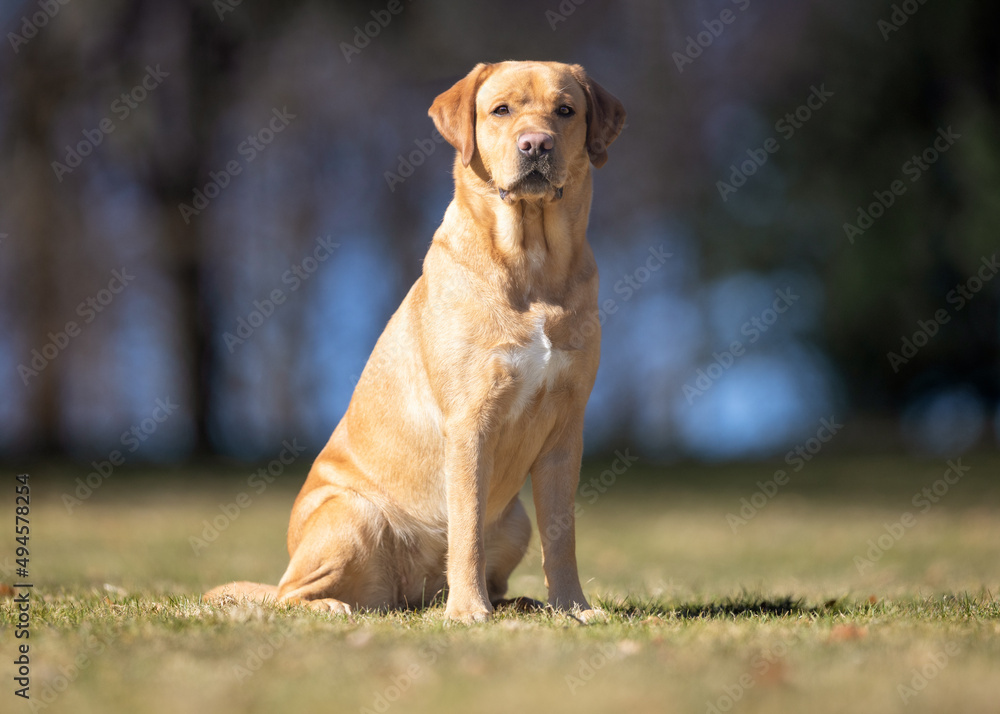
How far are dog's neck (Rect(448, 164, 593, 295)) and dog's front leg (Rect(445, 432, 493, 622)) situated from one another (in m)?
0.80

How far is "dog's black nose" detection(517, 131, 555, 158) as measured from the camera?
432 cm

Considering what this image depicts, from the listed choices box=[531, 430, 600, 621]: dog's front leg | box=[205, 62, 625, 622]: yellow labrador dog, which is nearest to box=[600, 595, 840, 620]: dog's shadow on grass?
box=[531, 430, 600, 621]: dog's front leg

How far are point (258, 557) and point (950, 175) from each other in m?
13.8

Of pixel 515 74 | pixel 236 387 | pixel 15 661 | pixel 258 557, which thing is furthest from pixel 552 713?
pixel 236 387

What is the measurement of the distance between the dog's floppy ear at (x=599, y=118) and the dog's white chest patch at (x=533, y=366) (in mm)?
1004

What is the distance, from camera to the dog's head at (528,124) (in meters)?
4.38

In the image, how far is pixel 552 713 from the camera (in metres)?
2.55

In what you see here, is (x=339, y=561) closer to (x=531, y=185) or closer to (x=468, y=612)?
(x=468, y=612)

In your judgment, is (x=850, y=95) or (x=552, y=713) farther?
(x=850, y=95)

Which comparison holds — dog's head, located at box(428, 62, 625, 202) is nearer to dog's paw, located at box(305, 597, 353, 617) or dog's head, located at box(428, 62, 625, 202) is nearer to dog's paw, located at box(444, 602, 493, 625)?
dog's paw, located at box(444, 602, 493, 625)

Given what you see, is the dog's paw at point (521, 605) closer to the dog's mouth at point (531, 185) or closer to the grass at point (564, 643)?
the grass at point (564, 643)

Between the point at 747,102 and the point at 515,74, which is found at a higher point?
the point at 747,102

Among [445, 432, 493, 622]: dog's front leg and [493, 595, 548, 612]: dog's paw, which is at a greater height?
[445, 432, 493, 622]: dog's front leg

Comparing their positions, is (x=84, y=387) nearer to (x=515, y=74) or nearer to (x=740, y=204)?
(x=740, y=204)
